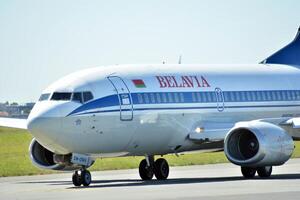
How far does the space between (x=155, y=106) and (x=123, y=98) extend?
6.05ft

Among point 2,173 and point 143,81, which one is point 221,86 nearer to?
point 143,81

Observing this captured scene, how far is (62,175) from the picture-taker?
164 ft

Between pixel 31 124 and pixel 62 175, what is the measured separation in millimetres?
11820

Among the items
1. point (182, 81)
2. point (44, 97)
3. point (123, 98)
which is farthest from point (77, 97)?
point (182, 81)

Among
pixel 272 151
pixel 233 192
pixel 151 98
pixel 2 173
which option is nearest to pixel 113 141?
pixel 151 98

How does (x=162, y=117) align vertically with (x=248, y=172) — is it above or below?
above

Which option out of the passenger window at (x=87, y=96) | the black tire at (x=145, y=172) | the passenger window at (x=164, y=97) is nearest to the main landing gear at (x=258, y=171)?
the black tire at (x=145, y=172)

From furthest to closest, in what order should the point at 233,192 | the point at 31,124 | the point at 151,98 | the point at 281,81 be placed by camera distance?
the point at 281,81
the point at 151,98
the point at 31,124
the point at 233,192

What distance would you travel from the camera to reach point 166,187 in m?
35.7

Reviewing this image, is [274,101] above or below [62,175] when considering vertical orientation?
above

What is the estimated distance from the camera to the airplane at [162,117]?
38781mm

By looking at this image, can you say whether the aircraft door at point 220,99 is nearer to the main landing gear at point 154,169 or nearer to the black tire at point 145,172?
the main landing gear at point 154,169

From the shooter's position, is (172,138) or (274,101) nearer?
(172,138)

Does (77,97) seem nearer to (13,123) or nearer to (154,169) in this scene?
(154,169)
